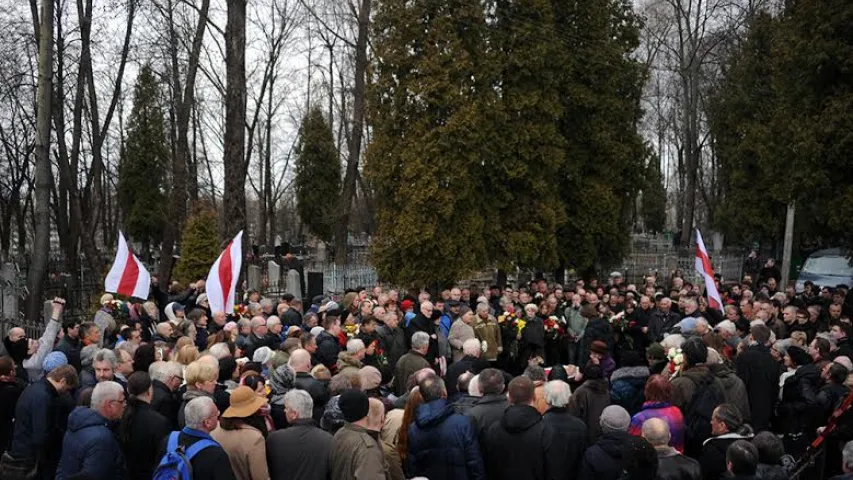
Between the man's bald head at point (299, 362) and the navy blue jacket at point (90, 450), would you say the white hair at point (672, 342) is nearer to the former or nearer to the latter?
the man's bald head at point (299, 362)

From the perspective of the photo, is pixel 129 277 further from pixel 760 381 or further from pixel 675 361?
pixel 760 381

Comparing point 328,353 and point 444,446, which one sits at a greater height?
point 328,353

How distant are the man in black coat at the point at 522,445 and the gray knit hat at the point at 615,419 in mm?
501

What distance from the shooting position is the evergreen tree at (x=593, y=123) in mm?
23688

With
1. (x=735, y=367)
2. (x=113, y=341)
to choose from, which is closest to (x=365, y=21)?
(x=113, y=341)

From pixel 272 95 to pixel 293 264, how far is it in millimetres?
18974

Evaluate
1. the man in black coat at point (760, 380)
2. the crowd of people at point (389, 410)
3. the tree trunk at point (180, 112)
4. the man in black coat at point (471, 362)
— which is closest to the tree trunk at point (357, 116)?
the tree trunk at point (180, 112)

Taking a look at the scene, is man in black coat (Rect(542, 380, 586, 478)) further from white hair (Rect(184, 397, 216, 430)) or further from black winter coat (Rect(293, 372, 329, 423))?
white hair (Rect(184, 397, 216, 430))

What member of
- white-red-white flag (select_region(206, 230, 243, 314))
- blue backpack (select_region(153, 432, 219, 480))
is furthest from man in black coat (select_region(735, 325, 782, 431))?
white-red-white flag (select_region(206, 230, 243, 314))

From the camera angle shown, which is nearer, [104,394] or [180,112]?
[104,394]

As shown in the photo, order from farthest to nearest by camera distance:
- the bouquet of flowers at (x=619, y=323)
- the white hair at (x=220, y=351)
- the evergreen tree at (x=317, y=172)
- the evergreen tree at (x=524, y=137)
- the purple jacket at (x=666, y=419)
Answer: the evergreen tree at (x=317, y=172), the evergreen tree at (x=524, y=137), the bouquet of flowers at (x=619, y=323), the white hair at (x=220, y=351), the purple jacket at (x=666, y=419)

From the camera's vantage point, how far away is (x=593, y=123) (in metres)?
24.1

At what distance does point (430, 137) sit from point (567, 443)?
51.1ft

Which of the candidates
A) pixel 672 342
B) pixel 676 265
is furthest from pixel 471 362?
pixel 676 265
